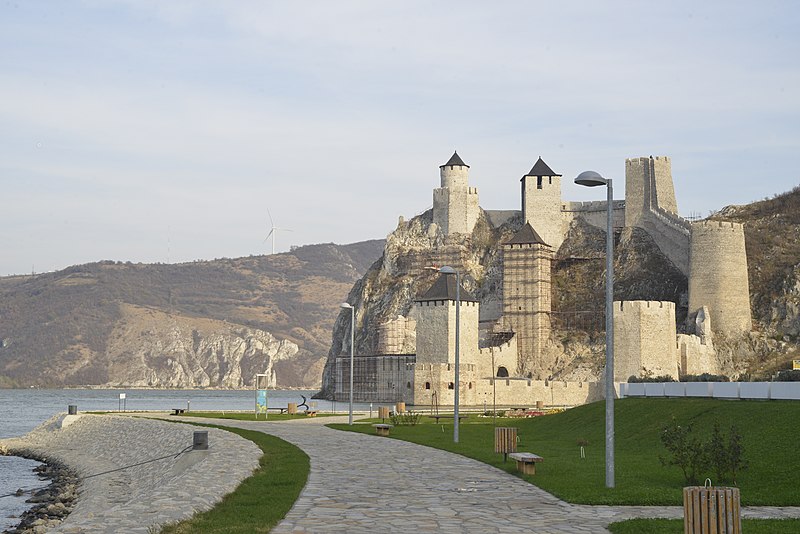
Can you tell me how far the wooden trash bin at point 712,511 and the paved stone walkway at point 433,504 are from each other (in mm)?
2282

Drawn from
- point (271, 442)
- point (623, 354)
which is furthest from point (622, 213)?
point (271, 442)

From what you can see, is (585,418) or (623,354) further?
(623,354)

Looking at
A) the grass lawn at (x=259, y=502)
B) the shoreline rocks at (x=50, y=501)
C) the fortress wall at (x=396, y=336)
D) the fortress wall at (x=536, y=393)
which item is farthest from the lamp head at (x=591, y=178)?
the fortress wall at (x=396, y=336)

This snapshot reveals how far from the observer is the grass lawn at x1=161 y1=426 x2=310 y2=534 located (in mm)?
15484

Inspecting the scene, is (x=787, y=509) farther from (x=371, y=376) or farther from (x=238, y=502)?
(x=371, y=376)

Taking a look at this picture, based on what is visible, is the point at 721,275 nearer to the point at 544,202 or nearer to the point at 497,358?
the point at 497,358

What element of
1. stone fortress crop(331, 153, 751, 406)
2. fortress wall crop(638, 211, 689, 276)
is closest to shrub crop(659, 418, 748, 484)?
stone fortress crop(331, 153, 751, 406)

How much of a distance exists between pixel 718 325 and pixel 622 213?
23188 millimetres

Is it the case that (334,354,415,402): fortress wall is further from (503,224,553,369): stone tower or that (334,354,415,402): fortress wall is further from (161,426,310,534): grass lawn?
(161,426,310,534): grass lawn

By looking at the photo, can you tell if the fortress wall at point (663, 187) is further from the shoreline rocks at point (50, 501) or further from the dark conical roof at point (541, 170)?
the shoreline rocks at point (50, 501)

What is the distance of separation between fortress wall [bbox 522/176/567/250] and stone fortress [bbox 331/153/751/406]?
0.11 metres

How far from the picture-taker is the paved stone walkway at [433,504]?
1591cm

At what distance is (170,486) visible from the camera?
66.0 ft

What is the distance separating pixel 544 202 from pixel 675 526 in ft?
349
